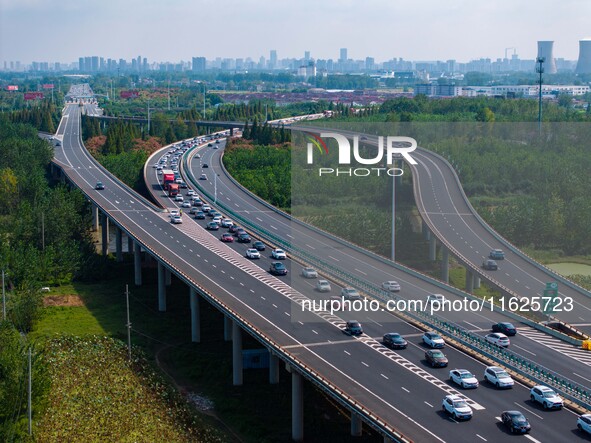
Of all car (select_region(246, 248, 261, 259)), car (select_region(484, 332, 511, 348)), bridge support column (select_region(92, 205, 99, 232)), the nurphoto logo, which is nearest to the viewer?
car (select_region(484, 332, 511, 348))

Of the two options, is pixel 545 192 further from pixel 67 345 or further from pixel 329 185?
pixel 67 345

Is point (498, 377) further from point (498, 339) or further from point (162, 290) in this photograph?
point (162, 290)

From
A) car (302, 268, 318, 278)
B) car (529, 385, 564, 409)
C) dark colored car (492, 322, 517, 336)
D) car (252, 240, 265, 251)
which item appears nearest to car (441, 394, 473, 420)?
car (529, 385, 564, 409)

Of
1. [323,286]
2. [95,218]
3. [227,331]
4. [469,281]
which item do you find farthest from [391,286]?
[95,218]

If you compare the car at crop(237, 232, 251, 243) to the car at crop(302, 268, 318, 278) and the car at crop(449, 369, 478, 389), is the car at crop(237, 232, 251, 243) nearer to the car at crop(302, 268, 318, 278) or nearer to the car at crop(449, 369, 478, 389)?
the car at crop(302, 268, 318, 278)

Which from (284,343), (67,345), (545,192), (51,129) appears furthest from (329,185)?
(51,129)
